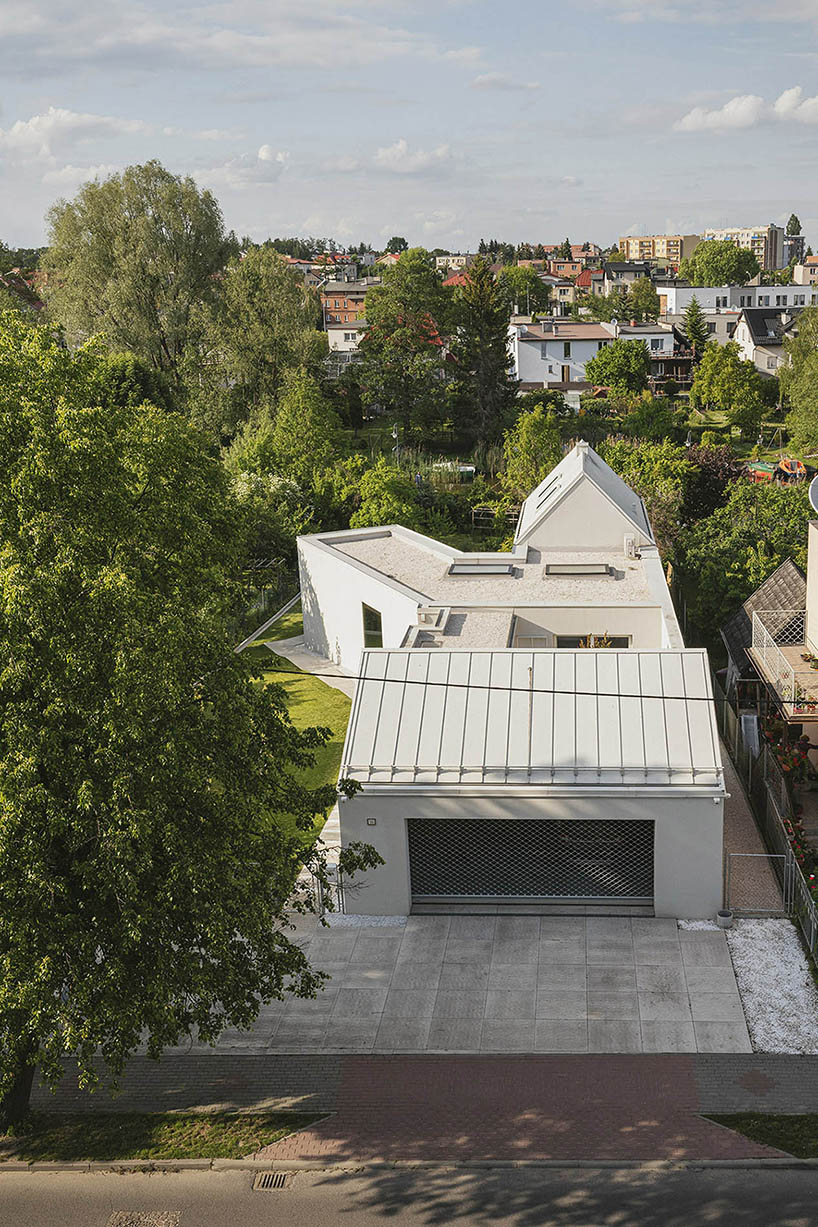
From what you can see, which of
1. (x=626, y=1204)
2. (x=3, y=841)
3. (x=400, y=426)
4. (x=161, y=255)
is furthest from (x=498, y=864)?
(x=400, y=426)

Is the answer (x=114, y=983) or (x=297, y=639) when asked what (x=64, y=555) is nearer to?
(x=114, y=983)

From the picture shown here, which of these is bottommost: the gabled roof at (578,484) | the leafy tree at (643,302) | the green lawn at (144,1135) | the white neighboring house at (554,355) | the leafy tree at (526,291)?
the green lawn at (144,1135)

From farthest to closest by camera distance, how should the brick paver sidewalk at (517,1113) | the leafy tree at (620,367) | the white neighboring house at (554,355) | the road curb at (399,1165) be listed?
the white neighboring house at (554,355)
the leafy tree at (620,367)
the brick paver sidewalk at (517,1113)
the road curb at (399,1165)

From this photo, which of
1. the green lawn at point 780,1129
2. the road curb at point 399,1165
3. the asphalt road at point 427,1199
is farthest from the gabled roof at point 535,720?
the asphalt road at point 427,1199

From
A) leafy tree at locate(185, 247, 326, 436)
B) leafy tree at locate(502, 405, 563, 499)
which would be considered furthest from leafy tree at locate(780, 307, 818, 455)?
leafy tree at locate(185, 247, 326, 436)

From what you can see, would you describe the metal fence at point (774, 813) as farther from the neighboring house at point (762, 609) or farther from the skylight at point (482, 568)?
the skylight at point (482, 568)

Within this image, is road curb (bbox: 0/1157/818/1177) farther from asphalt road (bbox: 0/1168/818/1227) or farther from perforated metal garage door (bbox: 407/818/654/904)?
perforated metal garage door (bbox: 407/818/654/904)
